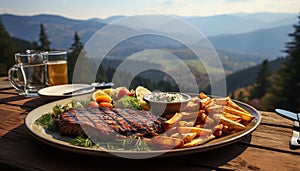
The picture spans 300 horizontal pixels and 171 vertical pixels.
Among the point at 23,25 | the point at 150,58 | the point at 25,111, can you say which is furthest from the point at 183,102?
the point at 23,25

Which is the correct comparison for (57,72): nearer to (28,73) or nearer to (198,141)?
(28,73)

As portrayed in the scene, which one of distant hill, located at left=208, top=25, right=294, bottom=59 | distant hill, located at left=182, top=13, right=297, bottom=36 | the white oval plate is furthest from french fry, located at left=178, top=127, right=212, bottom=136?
distant hill, located at left=182, top=13, right=297, bottom=36

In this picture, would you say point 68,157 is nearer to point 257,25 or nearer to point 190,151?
point 190,151

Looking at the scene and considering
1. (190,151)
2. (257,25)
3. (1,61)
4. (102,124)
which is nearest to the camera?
(190,151)

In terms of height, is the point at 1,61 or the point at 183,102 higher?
the point at 183,102

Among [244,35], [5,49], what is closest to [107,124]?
[5,49]
